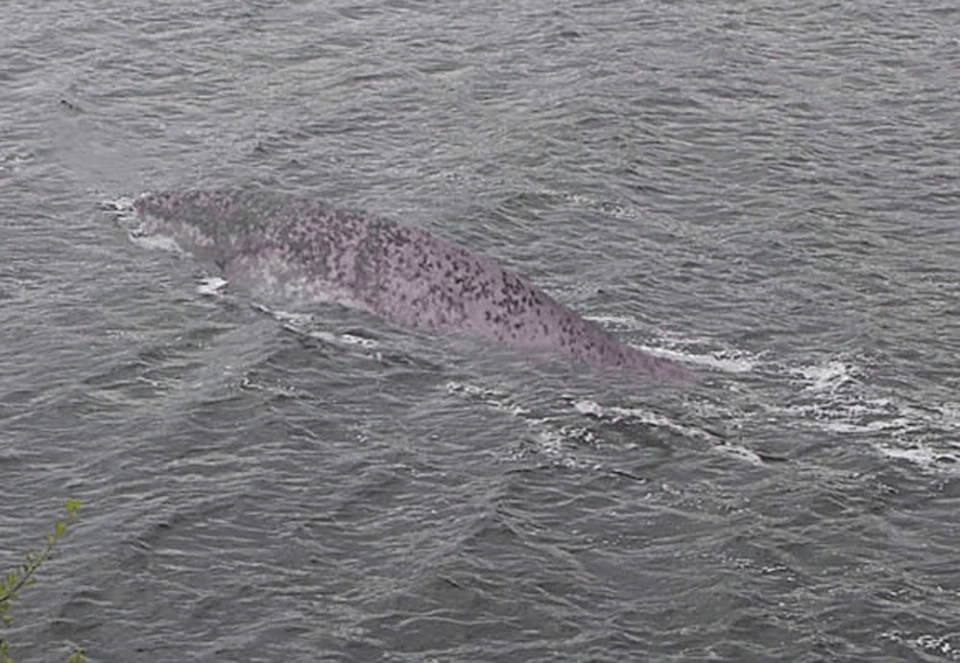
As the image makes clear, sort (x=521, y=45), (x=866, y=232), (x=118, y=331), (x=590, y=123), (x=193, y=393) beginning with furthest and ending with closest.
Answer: (x=521, y=45)
(x=590, y=123)
(x=866, y=232)
(x=118, y=331)
(x=193, y=393)

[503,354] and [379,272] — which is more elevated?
[379,272]

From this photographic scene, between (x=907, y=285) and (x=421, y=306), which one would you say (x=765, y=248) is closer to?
(x=907, y=285)

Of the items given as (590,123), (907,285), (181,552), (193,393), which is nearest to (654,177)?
(590,123)

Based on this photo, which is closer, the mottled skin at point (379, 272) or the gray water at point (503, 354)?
the gray water at point (503, 354)

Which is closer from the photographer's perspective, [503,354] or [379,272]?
[503,354]
